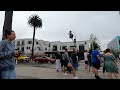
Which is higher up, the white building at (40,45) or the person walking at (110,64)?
the white building at (40,45)

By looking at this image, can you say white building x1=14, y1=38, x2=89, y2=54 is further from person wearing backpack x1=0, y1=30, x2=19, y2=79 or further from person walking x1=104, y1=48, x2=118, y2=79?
person wearing backpack x1=0, y1=30, x2=19, y2=79

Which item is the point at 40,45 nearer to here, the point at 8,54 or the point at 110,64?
the point at 110,64

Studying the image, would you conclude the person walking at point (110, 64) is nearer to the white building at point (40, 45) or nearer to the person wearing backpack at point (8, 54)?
the person wearing backpack at point (8, 54)

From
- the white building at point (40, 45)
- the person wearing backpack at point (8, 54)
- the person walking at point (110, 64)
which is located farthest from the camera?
the white building at point (40, 45)

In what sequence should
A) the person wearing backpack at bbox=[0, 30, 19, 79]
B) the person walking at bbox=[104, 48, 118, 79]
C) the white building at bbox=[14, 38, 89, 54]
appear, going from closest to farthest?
the person wearing backpack at bbox=[0, 30, 19, 79] < the person walking at bbox=[104, 48, 118, 79] < the white building at bbox=[14, 38, 89, 54]

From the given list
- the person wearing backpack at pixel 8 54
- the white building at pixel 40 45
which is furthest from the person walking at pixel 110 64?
the white building at pixel 40 45

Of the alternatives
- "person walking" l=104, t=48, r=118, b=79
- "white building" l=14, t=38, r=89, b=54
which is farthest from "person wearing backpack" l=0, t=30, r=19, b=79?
"white building" l=14, t=38, r=89, b=54

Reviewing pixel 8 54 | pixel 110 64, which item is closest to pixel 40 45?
pixel 110 64

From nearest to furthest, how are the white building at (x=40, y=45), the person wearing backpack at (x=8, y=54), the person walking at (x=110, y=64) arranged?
the person wearing backpack at (x=8, y=54), the person walking at (x=110, y=64), the white building at (x=40, y=45)
